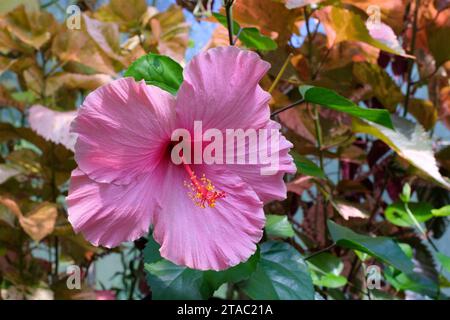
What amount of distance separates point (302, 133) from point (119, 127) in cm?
38

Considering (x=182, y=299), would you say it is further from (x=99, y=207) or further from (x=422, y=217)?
(x=422, y=217)

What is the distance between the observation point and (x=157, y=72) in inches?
12.8

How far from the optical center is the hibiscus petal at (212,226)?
0.30 meters

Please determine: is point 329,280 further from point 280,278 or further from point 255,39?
point 255,39

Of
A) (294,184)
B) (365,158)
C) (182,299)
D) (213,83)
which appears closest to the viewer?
(213,83)

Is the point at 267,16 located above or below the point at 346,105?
above

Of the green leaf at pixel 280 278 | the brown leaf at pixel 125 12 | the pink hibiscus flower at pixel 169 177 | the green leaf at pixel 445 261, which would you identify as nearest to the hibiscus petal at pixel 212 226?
the pink hibiscus flower at pixel 169 177

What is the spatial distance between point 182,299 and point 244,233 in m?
0.11

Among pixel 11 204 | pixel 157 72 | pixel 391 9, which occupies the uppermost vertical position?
pixel 391 9

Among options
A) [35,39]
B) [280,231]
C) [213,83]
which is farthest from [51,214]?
[213,83]

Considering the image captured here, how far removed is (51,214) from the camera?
673mm

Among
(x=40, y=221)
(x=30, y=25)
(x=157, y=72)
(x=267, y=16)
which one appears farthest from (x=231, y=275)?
(x=30, y=25)
